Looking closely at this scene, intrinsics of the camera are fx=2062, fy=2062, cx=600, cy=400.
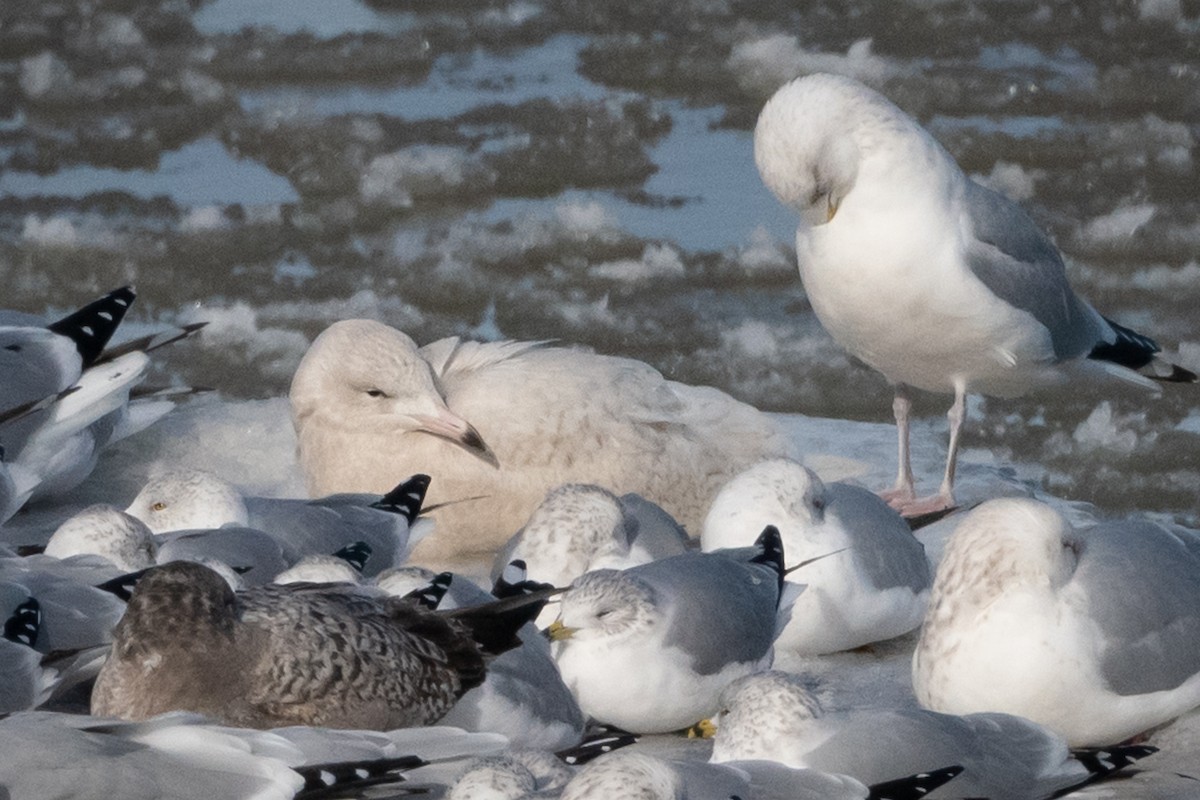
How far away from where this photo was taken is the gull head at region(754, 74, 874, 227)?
16.8 ft

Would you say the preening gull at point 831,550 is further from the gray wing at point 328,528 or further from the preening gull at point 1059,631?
the gray wing at point 328,528

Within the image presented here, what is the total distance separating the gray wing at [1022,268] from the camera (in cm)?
526

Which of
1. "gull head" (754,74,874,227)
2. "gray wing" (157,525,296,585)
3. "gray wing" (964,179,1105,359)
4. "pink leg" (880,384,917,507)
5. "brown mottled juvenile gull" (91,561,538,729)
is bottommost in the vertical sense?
"pink leg" (880,384,917,507)

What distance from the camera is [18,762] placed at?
287 centimetres

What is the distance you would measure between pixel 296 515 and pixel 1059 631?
1.73m

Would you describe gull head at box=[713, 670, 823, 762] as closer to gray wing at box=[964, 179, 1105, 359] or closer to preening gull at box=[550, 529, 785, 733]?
preening gull at box=[550, 529, 785, 733]

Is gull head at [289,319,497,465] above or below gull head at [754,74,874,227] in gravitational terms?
below

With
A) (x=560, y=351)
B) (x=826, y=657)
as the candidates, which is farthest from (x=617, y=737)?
(x=560, y=351)

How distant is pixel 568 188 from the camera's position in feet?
28.7

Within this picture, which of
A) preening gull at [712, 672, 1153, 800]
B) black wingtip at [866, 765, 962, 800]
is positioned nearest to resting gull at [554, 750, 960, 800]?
black wingtip at [866, 765, 962, 800]

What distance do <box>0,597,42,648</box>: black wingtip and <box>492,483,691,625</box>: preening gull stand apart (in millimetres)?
1015

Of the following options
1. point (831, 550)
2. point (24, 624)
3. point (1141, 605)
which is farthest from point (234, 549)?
point (1141, 605)

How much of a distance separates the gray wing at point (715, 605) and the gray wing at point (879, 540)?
0.90ft

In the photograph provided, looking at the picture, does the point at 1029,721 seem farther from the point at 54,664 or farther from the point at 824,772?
the point at 54,664
